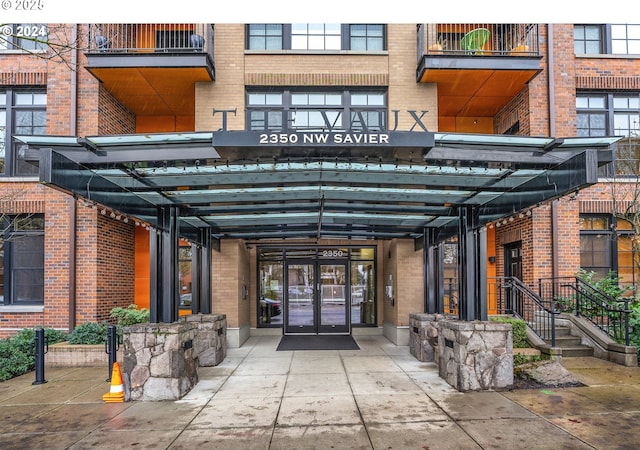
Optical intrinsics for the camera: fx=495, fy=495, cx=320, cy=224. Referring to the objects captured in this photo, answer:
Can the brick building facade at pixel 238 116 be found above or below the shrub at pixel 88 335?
above

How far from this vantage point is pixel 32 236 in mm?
12430

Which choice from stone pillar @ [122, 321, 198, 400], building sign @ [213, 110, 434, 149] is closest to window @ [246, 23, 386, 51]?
building sign @ [213, 110, 434, 149]

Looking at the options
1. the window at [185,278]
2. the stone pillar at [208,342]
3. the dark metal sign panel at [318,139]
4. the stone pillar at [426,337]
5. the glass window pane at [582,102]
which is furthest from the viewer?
the window at [185,278]

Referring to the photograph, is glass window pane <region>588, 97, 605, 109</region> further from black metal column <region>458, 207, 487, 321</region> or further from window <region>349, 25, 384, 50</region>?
black metal column <region>458, 207, 487, 321</region>

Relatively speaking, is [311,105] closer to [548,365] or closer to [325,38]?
[325,38]

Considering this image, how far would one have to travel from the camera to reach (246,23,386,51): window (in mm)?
12945

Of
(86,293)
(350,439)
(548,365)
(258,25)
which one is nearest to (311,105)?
(258,25)

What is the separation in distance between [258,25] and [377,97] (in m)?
3.65

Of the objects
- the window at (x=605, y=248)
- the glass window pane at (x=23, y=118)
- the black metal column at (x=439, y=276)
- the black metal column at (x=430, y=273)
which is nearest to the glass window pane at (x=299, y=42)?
the black metal column at (x=430, y=273)

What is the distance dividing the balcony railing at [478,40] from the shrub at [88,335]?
990 centimetres

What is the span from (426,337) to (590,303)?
428cm

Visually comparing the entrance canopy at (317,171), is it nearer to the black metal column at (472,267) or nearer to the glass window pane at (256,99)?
the black metal column at (472,267)

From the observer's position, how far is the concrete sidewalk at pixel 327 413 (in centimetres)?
571

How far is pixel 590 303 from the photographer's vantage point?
11.7m
